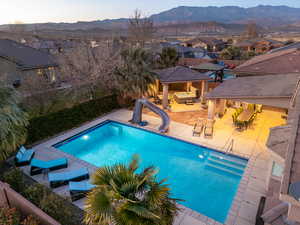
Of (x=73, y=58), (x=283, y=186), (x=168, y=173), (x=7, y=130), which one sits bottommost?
(x=168, y=173)

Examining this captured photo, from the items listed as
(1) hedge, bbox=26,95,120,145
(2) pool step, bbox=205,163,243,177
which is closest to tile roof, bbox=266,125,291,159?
(2) pool step, bbox=205,163,243,177

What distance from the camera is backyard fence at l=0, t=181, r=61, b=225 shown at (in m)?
6.53

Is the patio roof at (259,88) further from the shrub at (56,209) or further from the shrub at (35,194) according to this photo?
the shrub at (35,194)

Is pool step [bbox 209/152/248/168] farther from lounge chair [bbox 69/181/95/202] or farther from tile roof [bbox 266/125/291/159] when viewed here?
lounge chair [bbox 69/181/95/202]

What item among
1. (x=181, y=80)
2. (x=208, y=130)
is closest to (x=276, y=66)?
(x=181, y=80)

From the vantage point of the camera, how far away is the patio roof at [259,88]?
12.7 meters

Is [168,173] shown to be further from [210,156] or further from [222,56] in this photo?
[222,56]

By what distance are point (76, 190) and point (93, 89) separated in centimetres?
1244

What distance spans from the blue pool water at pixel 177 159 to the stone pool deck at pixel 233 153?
55 centimetres

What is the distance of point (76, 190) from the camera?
867 cm

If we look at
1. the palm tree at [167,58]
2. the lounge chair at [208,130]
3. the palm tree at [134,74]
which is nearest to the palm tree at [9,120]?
the palm tree at [134,74]

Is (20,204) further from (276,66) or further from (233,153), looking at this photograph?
(276,66)

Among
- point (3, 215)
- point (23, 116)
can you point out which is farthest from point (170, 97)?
point (3, 215)

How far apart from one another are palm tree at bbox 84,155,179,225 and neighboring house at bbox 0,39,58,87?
20.1 meters
